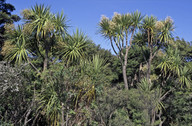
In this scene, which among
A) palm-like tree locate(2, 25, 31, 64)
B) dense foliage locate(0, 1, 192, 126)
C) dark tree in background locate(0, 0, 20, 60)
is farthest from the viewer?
dark tree in background locate(0, 0, 20, 60)

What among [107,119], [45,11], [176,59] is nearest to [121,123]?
[107,119]

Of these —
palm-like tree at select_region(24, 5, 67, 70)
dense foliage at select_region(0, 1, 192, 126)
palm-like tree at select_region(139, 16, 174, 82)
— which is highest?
palm-like tree at select_region(139, 16, 174, 82)

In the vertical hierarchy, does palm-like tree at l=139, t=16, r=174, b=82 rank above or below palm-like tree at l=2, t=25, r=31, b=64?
above

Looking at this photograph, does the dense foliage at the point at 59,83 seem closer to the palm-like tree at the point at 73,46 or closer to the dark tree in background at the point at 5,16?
the palm-like tree at the point at 73,46

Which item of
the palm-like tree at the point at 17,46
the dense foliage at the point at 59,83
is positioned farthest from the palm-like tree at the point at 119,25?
the palm-like tree at the point at 17,46

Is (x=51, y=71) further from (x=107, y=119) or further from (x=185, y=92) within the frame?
(x=185, y=92)

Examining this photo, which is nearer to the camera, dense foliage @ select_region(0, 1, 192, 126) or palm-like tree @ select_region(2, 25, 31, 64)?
dense foliage @ select_region(0, 1, 192, 126)

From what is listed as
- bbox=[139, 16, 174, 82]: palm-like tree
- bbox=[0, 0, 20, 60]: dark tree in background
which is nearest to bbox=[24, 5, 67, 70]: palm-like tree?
bbox=[0, 0, 20, 60]: dark tree in background

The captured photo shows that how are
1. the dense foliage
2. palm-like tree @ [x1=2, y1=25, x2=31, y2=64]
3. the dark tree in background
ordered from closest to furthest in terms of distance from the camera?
1. the dense foliage
2. palm-like tree @ [x1=2, y1=25, x2=31, y2=64]
3. the dark tree in background

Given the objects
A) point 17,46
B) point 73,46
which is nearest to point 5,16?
point 17,46

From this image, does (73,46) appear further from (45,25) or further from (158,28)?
(158,28)

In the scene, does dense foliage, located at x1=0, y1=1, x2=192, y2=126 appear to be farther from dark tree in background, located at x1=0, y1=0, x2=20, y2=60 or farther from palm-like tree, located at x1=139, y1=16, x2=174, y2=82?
dark tree in background, located at x1=0, y1=0, x2=20, y2=60

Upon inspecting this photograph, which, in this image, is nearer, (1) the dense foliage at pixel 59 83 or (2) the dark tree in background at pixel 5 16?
(1) the dense foliage at pixel 59 83

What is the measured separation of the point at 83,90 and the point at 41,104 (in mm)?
1401
